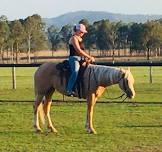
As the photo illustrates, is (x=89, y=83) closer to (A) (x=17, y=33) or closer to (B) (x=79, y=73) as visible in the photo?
(B) (x=79, y=73)

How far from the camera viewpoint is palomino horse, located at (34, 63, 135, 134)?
8.80 metres

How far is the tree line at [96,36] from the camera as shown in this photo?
289 feet

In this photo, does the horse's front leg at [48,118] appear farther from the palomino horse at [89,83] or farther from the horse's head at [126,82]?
the horse's head at [126,82]

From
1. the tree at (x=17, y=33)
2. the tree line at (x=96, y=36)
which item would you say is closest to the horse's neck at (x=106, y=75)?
the tree line at (x=96, y=36)

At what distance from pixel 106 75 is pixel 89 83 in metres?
0.38

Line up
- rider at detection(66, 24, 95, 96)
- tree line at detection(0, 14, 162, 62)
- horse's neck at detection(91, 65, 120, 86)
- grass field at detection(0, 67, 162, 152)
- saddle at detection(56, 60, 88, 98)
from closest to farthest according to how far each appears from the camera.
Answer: grass field at detection(0, 67, 162, 152) < horse's neck at detection(91, 65, 120, 86) < rider at detection(66, 24, 95, 96) < saddle at detection(56, 60, 88, 98) < tree line at detection(0, 14, 162, 62)

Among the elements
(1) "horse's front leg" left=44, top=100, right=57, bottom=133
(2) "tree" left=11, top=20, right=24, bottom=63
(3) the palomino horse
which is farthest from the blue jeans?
(2) "tree" left=11, top=20, right=24, bottom=63

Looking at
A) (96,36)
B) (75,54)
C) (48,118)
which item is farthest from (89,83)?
(96,36)

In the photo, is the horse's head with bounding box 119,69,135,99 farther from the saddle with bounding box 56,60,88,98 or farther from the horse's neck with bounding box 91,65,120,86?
the saddle with bounding box 56,60,88,98

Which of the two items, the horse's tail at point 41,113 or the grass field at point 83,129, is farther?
the horse's tail at point 41,113

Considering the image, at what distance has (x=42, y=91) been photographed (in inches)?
372

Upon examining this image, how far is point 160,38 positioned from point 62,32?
40649 millimetres

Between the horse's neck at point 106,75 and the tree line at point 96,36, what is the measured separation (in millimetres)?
71204

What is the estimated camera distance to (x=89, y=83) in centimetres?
908
